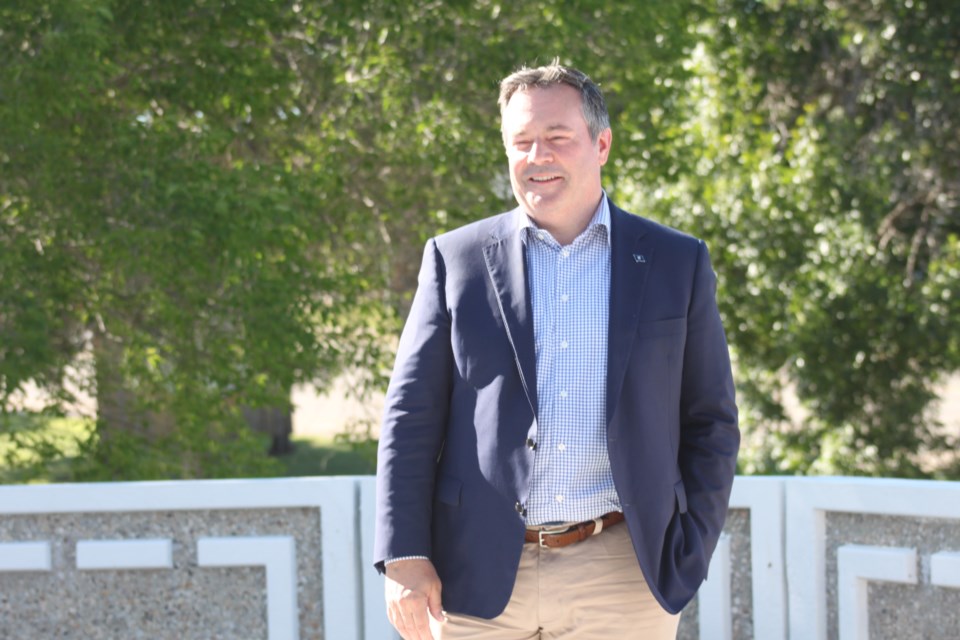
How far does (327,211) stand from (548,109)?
233 inches

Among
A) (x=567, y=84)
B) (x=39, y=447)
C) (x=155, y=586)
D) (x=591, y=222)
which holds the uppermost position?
(x=567, y=84)

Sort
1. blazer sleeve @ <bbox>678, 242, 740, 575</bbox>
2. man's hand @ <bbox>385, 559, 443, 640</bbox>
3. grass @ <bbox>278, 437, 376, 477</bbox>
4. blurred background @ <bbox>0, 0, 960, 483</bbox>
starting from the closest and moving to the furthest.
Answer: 1. man's hand @ <bbox>385, 559, 443, 640</bbox>
2. blazer sleeve @ <bbox>678, 242, 740, 575</bbox>
3. blurred background @ <bbox>0, 0, 960, 483</bbox>
4. grass @ <bbox>278, 437, 376, 477</bbox>

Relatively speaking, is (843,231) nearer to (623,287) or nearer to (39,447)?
(39,447)

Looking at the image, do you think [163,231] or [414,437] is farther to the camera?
[163,231]

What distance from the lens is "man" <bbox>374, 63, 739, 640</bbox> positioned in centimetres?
245

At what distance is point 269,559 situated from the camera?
13.0 feet

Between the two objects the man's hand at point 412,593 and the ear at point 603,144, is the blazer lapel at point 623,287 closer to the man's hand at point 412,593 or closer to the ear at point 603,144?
the ear at point 603,144

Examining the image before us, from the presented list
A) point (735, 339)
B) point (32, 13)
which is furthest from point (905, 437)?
point (32, 13)

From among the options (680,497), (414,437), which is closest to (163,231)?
(414,437)

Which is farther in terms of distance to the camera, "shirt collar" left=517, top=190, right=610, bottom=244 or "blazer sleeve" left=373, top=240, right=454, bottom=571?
"shirt collar" left=517, top=190, right=610, bottom=244

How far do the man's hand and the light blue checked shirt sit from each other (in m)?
0.24

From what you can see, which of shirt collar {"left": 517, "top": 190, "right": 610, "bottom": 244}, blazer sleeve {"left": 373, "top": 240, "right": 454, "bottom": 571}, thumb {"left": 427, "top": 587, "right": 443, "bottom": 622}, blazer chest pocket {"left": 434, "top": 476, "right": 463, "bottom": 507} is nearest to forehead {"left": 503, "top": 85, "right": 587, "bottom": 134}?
shirt collar {"left": 517, "top": 190, "right": 610, "bottom": 244}

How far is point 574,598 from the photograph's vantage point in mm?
2471

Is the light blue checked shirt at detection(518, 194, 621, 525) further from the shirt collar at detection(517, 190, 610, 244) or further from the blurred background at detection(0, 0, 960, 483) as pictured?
the blurred background at detection(0, 0, 960, 483)
